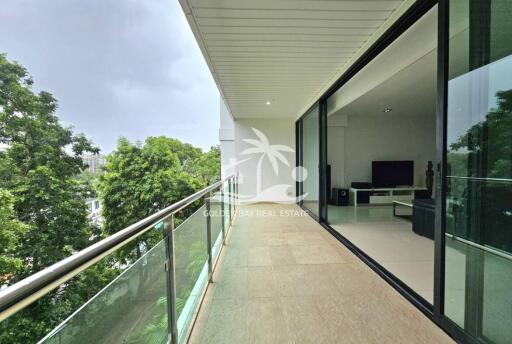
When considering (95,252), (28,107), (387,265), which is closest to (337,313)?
(387,265)

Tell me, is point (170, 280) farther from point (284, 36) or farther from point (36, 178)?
point (36, 178)

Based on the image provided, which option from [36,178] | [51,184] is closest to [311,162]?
[51,184]

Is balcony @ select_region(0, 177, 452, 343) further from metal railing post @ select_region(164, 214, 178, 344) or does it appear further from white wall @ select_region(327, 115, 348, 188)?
white wall @ select_region(327, 115, 348, 188)

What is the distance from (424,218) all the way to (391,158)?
383 cm

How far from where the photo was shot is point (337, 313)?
2.01 meters

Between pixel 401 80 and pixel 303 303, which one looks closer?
pixel 303 303

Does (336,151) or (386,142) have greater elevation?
(386,142)

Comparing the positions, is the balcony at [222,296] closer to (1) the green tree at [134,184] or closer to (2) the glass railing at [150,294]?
(2) the glass railing at [150,294]

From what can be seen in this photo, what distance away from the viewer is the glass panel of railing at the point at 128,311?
2.57 ft

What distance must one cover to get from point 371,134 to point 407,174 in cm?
149

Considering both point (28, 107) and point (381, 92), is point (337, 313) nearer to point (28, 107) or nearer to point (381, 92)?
point (381, 92)

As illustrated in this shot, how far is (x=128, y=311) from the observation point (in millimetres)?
1062

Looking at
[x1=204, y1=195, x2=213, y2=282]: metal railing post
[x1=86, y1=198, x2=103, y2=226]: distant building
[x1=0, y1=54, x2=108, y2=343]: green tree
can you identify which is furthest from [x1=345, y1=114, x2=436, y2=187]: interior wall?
[x1=86, y1=198, x2=103, y2=226]: distant building

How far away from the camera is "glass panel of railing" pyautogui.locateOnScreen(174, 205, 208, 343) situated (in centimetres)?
172
